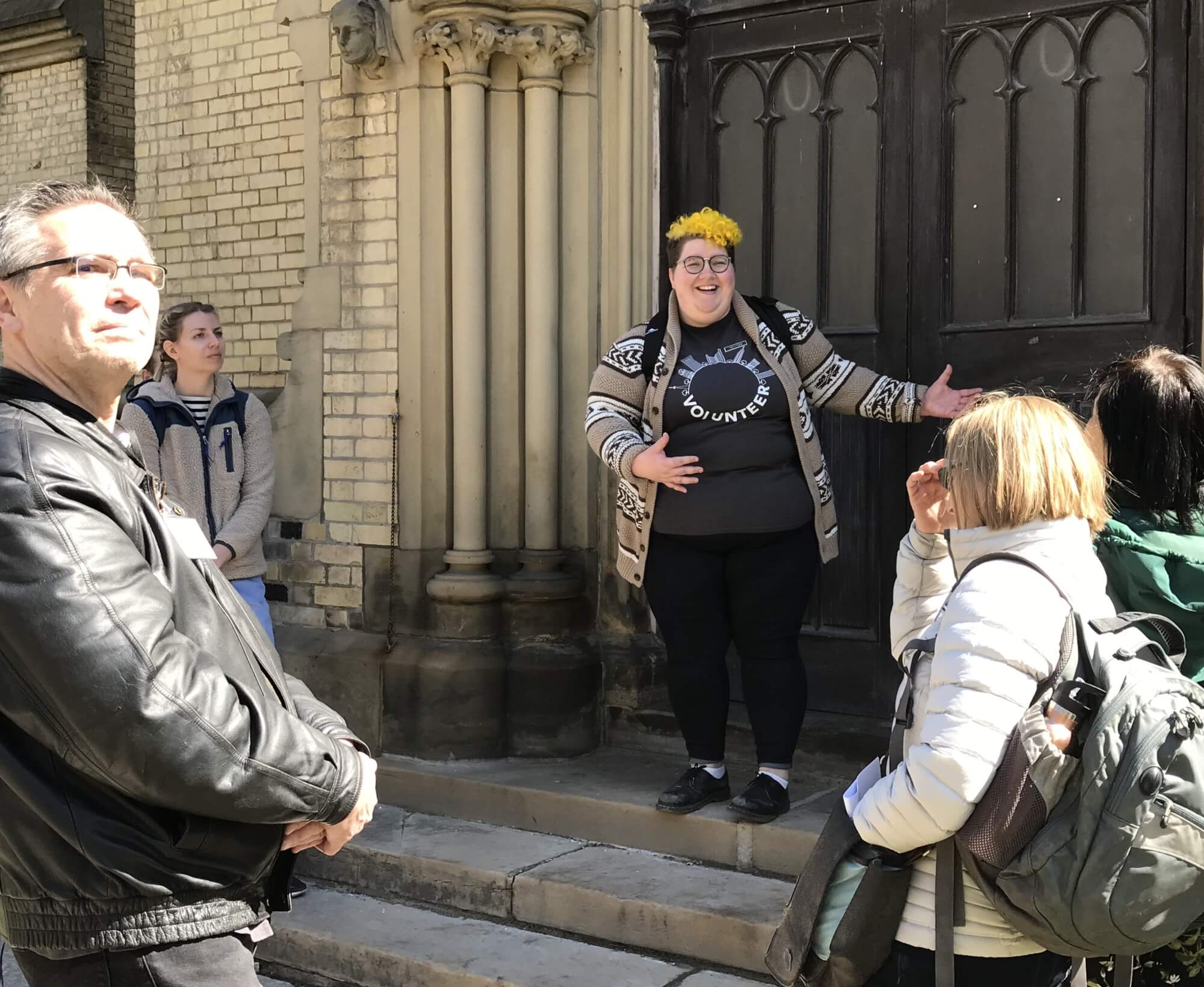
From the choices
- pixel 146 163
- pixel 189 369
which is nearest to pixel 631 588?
pixel 189 369

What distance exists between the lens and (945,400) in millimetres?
4207

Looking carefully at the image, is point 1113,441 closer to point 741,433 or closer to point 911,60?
point 741,433

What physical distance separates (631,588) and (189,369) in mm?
1842

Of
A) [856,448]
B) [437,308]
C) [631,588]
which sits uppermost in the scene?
[437,308]

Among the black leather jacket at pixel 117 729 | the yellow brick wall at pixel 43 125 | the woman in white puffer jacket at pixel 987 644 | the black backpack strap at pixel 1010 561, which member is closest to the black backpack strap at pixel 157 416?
the black leather jacket at pixel 117 729

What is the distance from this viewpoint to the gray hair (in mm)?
1965

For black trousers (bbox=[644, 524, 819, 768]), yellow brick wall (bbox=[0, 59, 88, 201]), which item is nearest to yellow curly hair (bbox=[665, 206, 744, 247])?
black trousers (bbox=[644, 524, 819, 768])

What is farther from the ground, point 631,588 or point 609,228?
point 609,228

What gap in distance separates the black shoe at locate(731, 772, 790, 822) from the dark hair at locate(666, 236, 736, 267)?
5.39 feet

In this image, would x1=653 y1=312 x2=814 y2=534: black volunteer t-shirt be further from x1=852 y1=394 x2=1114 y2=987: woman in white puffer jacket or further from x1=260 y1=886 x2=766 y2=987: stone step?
x1=852 y1=394 x2=1114 y2=987: woman in white puffer jacket

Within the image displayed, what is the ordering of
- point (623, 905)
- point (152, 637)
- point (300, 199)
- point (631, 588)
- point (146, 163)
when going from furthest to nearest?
1. point (146, 163)
2. point (300, 199)
3. point (631, 588)
4. point (623, 905)
5. point (152, 637)

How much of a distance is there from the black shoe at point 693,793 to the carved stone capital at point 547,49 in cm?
269

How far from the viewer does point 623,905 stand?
4.06 metres

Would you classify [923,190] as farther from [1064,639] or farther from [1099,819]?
[1099,819]
